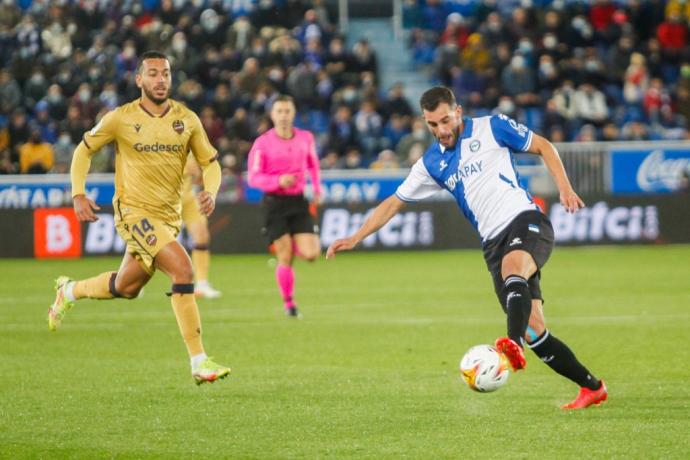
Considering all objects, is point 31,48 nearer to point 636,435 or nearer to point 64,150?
point 64,150

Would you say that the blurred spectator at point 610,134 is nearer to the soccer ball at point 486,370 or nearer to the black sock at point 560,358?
the black sock at point 560,358

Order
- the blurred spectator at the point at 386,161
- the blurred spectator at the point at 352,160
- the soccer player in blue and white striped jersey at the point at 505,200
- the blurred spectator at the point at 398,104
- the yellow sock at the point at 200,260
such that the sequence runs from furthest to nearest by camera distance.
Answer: the blurred spectator at the point at 398,104 < the blurred spectator at the point at 352,160 < the blurred spectator at the point at 386,161 < the yellow sock at the point at 200,260 < the soccer player in blue and white striped jersey at the point at 505,200

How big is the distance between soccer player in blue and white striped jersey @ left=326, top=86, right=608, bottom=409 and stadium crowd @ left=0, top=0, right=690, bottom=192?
17.2 meters

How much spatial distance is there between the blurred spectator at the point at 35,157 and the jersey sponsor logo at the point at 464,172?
1816 cm

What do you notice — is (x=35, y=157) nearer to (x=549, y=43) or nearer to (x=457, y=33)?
(x=457, y=33)

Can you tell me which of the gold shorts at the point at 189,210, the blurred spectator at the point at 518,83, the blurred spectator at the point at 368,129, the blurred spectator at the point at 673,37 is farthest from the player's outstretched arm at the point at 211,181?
the blurred spectator at the point at 673,37

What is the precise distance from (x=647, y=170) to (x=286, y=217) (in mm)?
13176

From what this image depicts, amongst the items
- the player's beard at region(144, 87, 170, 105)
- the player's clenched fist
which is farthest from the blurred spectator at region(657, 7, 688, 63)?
the player's clenched fist

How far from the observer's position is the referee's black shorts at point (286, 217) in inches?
566

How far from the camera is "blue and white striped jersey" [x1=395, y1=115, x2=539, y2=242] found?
8.14 m

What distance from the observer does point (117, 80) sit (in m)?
27.9

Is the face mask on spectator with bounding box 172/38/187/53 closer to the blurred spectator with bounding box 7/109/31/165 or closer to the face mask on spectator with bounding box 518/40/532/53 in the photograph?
the blurred spectator with bounding box 7/109/31/165

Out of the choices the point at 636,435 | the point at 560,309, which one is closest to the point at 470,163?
the point at 636,435

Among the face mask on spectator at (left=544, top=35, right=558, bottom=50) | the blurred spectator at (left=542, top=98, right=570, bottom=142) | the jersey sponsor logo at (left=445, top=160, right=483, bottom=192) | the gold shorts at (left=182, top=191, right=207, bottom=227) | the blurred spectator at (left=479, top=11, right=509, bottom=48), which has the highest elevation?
the blurred spectator at (left=479, top=11, right=509, bottom=48)
